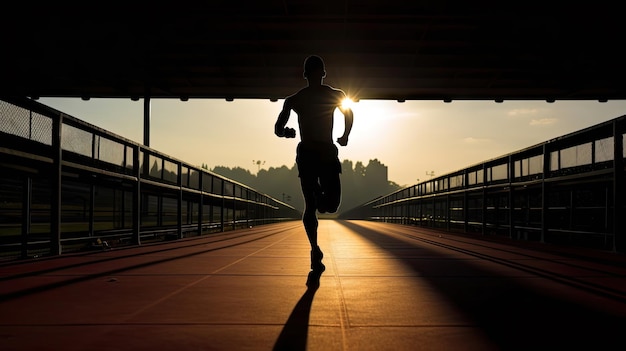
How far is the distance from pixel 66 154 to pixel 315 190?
12.1ft

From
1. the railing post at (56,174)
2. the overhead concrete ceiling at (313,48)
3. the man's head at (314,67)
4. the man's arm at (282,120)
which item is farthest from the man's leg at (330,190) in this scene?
the overhead concrete ceiling at (313,48)

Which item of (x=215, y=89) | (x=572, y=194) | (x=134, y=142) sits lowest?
(x=572, y=194)

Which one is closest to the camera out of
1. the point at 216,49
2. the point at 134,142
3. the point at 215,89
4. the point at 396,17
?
the point at 134,142

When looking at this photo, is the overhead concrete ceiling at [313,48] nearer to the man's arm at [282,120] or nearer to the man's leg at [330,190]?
the man's arm at [282,120]

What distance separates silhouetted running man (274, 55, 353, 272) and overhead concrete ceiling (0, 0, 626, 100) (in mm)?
8296

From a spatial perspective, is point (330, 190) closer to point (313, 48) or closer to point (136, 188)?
point (136, 188)

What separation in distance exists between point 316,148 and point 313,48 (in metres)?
11.0

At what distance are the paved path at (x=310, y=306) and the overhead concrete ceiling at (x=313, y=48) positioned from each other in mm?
8819

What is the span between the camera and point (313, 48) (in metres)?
15.8

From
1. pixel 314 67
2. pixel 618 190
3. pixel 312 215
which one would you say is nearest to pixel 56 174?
pixel 312 215

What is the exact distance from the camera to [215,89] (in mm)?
20625

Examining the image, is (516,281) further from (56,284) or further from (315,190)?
(56,284)

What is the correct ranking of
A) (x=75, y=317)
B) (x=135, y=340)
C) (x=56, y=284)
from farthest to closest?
(x=56, y=284) < (x=75, y=317) < (x=135, y=340)

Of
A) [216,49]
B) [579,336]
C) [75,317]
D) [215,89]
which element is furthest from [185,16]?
[579,336]
